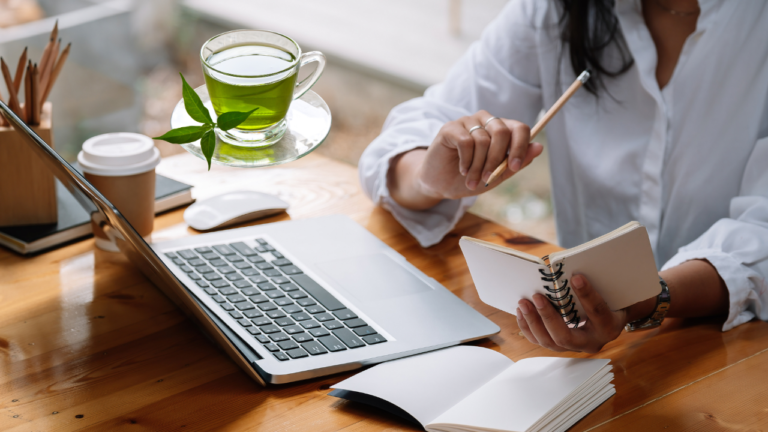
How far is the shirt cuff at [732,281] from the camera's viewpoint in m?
0.82

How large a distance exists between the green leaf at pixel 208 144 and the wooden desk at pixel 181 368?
25cm

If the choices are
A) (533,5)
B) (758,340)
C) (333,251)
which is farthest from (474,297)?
(533,5)

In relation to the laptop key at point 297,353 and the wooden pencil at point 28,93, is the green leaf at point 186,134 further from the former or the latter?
the wooden pencil at point 28,93

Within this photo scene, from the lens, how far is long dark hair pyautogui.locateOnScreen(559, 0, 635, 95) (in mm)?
1090

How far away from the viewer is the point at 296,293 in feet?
2.68

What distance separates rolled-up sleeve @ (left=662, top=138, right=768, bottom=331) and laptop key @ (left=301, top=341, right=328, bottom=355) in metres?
0.48

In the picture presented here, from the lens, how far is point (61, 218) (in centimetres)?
97

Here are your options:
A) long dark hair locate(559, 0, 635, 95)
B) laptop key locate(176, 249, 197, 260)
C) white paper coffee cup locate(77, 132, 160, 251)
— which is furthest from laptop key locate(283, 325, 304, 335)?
long dark hair locate(559, 0, 635, 95)

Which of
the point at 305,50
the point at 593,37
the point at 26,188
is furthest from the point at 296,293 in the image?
the point at 305,50

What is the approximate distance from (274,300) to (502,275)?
0.91 feet

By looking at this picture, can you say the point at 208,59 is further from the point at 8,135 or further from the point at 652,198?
the point at 652,198

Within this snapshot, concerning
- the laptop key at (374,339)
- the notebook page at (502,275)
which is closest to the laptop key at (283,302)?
the laptop key at (374,339)

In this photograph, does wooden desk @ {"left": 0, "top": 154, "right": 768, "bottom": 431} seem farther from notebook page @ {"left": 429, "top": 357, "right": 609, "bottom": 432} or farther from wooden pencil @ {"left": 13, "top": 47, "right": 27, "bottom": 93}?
wooden pencil @ {"left": 13, "top": 47, "right": 27, "bottom": 93}

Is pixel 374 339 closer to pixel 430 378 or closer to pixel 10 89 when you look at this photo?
pixel 430 378
